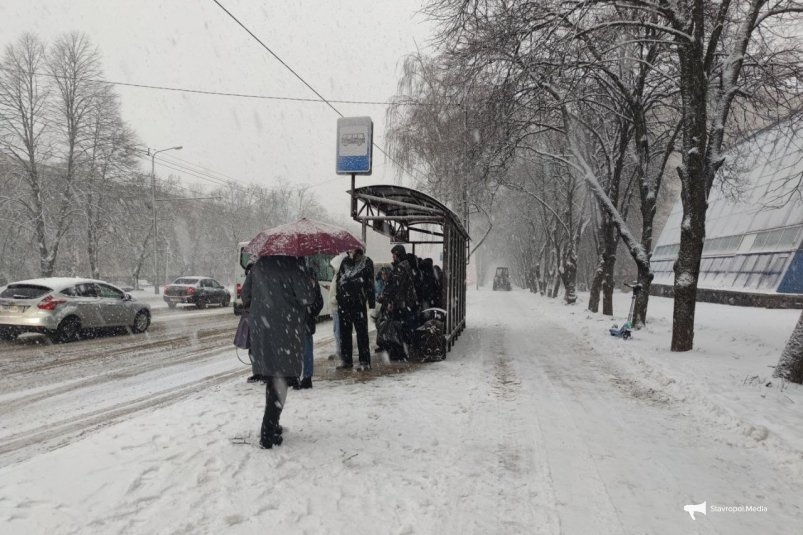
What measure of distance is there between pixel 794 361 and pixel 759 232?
20.1 meters

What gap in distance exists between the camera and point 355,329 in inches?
301

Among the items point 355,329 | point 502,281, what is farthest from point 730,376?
point 502,281

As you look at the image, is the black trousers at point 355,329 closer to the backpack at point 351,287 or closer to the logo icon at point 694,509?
the backpack at point 351,287

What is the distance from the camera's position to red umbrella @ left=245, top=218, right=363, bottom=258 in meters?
4.34

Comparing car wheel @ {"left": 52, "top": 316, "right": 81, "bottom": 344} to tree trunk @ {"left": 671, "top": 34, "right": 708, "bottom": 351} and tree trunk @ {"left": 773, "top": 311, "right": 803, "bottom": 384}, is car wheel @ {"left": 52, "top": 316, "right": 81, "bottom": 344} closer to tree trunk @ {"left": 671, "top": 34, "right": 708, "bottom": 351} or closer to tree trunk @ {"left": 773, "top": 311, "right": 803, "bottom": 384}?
tree trunk @ {"left": 671, "top": 34, "right": 708, "bottom": 351}

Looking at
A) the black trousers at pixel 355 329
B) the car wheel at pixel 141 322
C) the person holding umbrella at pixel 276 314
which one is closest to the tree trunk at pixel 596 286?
the black trousers at pixel 355 329

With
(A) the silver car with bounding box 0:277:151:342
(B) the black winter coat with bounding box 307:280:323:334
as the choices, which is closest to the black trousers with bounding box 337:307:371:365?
(B) the black winter coat with bounding box 307:280:323:334

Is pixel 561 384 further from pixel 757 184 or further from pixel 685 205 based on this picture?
pixel 757 184

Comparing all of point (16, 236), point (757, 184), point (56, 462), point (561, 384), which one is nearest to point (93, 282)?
point (56, 462)

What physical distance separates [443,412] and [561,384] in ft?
8.24

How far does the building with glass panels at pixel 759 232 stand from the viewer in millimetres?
18844

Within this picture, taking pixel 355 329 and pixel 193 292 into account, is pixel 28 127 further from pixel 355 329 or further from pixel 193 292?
pixel 355 329

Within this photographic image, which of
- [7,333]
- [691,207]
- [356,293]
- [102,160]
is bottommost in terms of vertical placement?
[7,333]

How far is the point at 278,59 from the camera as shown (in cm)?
1299
